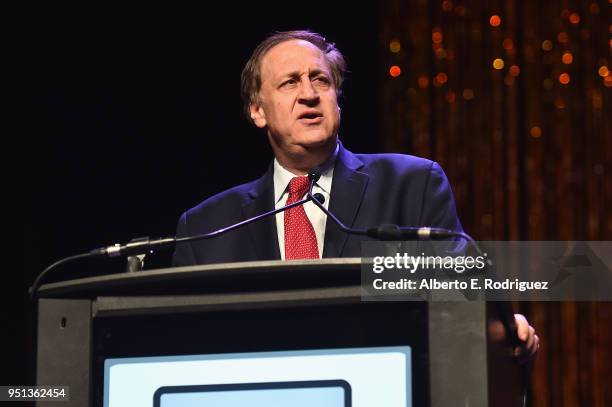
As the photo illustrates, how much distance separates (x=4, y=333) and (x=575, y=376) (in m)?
2.00

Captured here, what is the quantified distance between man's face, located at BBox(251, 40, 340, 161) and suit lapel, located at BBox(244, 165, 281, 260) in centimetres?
16

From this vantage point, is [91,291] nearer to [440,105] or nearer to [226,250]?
[226,250]

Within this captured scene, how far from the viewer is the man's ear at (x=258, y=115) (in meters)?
2.57

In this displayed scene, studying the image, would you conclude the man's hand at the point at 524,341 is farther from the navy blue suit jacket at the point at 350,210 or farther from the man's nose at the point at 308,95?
the man's nose at the point at 308,95

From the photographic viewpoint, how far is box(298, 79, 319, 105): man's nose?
238 cm

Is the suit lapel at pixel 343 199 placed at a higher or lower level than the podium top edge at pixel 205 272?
higher

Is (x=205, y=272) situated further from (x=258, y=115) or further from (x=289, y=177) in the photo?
(x=258, y=115)

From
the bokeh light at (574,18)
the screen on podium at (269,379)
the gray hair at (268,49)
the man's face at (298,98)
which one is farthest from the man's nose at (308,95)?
the bokeh light at (574,18)

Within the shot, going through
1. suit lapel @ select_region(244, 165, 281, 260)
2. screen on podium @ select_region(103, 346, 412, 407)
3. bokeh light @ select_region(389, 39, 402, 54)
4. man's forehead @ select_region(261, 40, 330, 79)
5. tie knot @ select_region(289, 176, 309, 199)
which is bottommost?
screen on podium @ select_region(103, 346, 412, 407)

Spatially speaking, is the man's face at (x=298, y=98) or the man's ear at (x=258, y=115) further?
the man's ear at (x=258, y=115)

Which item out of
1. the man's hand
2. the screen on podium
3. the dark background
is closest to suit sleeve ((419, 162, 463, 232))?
the man's hand

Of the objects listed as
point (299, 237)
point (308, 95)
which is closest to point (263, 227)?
point (299, 237)

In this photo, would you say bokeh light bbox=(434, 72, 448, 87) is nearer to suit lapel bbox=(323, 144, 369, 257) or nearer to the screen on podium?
suit lapel bbox=(323, 144, 369, 257)

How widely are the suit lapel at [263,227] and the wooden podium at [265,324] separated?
706 millimetres
